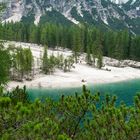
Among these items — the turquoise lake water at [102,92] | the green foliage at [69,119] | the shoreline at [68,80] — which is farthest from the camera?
the shoreline at [68,80]

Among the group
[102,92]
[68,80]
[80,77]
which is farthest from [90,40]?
[102,92]

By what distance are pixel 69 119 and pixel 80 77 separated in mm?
102495

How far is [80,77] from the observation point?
124 meters

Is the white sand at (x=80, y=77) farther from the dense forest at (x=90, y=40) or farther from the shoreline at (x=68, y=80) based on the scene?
the dense forest at (x=90, y=40)

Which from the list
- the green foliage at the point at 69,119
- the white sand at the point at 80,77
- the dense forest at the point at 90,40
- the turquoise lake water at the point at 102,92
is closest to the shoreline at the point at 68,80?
the white sand at the point at 80,77

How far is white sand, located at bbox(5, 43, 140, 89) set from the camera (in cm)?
11119

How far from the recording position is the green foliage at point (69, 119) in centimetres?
1515

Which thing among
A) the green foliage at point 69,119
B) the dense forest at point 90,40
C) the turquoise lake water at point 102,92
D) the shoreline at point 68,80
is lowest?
the turquoise lake water at point 102,92

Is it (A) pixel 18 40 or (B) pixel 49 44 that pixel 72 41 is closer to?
(B) pixel 49 44

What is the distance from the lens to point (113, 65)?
521 feet

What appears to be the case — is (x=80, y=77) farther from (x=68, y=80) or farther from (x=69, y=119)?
(x=69, y=119)

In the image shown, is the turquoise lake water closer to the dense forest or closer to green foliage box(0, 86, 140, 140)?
the dense forest

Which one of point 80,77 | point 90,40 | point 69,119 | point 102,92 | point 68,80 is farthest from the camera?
point 90,40

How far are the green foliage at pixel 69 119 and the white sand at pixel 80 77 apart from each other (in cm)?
7943
